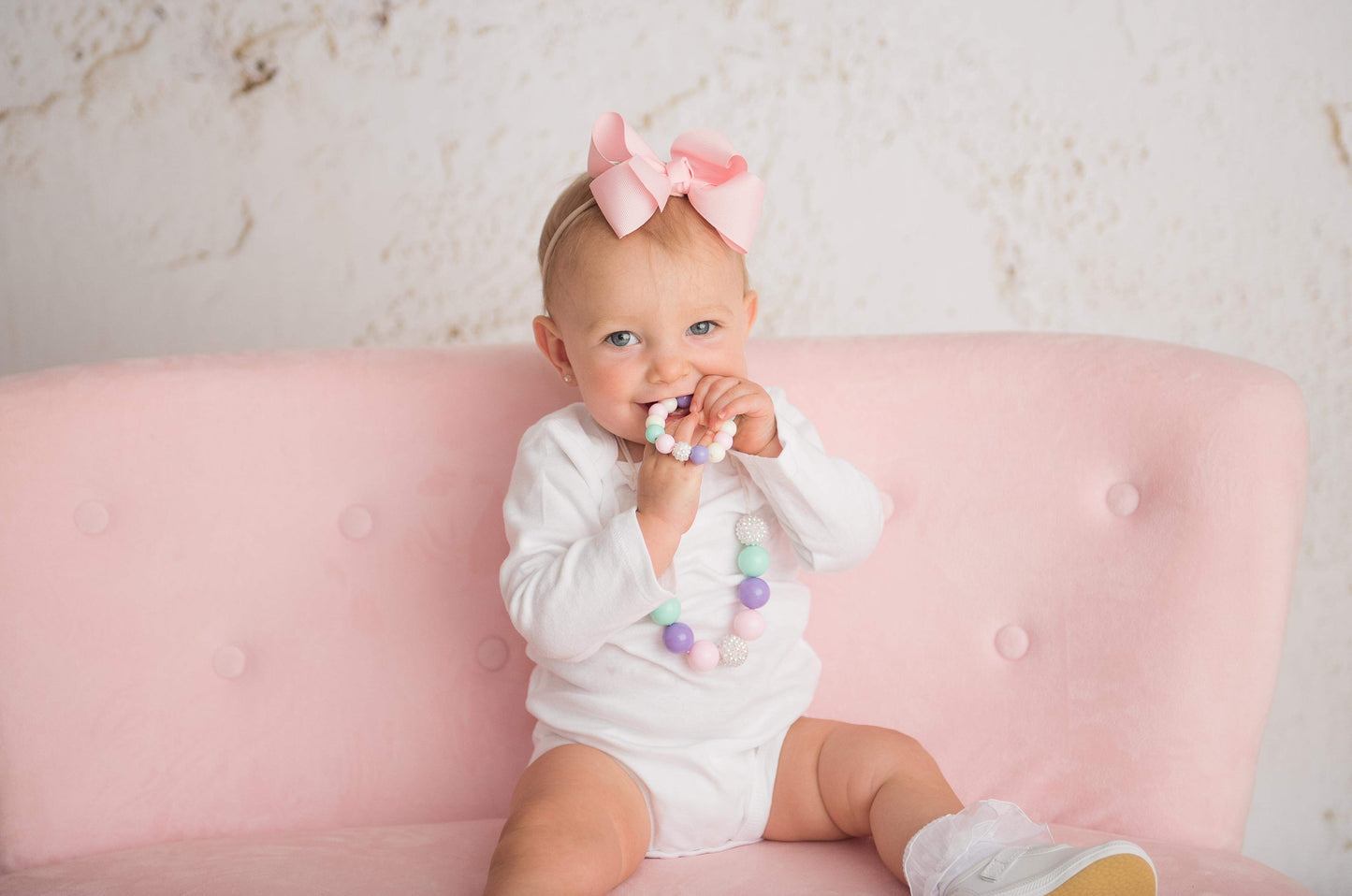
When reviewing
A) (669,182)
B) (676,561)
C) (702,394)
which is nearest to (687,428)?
(702,394)

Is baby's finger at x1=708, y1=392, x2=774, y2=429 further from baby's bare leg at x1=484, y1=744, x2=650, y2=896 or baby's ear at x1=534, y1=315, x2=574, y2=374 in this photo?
baby's bare leg at x1=484, y1=744, x2=650, y2=896

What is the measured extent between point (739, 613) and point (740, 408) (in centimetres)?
26

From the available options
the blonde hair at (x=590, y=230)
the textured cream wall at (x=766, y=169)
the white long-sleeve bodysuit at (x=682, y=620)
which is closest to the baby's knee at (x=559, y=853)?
the white long-sleeve bodysuit at (x=682, y=620)

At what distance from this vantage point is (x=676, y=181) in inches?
48.4

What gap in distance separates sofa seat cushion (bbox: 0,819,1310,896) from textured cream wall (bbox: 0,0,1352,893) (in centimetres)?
101

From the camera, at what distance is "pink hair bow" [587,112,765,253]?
1.18m

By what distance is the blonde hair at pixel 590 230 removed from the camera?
1.21m

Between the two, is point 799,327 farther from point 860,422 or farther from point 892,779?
point 892,779

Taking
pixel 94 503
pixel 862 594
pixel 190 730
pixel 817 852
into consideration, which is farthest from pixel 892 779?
pixel 94 503

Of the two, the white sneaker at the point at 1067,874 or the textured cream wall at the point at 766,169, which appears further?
the textured cream wall at the point at 766,169

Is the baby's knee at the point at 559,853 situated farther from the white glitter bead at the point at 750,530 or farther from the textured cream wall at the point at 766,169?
the textured cream wall at the point at 766,169

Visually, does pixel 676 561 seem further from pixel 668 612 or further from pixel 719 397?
pixel 719 397

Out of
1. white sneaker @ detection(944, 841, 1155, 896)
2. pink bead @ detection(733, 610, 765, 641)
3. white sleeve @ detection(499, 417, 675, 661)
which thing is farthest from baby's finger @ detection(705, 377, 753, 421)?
white sneaker @ detection(944, 841, 1155, 896)

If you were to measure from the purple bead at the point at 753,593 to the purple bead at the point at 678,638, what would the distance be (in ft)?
0.26
